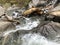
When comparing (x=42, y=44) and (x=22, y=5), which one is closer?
(x=42, y=44)

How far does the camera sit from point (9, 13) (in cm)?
1025

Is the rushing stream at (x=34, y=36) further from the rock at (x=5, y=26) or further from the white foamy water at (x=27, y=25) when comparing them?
the rock at (x=5, y=26)

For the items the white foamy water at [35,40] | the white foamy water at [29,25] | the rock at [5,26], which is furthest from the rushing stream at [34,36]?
the white foamy water at [29,25]

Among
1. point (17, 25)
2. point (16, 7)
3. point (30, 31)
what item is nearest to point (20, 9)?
point (16, 7)

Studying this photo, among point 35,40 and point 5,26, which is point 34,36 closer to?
point 35,40

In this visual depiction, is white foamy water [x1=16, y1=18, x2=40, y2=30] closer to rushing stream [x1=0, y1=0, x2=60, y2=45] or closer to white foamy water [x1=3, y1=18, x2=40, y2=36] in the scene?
white foamy water [x1=3, y1=18, x2=40, y2=36]

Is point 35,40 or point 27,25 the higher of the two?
point 27,25

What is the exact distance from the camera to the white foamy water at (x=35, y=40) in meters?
7.10

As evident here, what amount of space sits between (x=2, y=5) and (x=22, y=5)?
107 cm

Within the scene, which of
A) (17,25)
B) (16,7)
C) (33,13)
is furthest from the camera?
(16,7)

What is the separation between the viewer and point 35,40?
7262mm

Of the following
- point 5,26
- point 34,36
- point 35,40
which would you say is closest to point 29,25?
point 5,26

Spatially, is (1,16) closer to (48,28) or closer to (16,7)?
(16,7)

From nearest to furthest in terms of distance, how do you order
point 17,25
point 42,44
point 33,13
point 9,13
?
1. point 42,44
2. point 17,25
3. point 33,13
4. point 9,13
